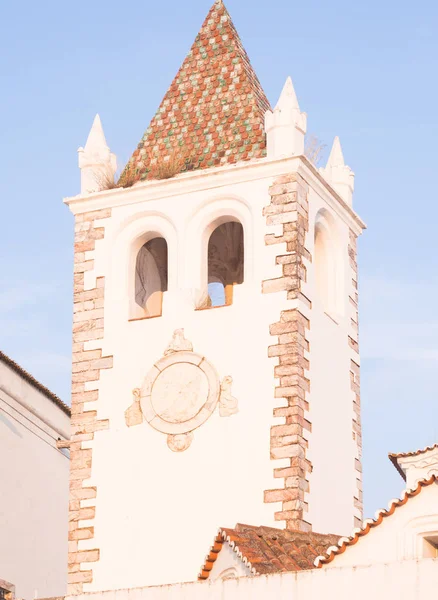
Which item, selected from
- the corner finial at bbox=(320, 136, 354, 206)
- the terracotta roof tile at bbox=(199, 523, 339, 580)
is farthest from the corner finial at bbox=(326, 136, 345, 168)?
the terracotta roof tile at bbox=(199, 523, 339, 580)

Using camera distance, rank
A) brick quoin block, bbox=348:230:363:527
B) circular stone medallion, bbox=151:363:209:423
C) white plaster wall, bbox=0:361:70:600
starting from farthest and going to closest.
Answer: white plaster wall, bbox=0:361:70:600 < brick quoin block, bbox=348:230:363:527 < circular stone medallion, bbox=151:363:209:423

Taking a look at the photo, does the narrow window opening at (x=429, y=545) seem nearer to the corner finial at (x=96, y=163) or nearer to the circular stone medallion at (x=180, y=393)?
the circular stone medallion at (x=180, y=393)

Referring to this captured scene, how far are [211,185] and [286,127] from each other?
1.65 meters

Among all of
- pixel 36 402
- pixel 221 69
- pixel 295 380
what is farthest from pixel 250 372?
pixel 36 402

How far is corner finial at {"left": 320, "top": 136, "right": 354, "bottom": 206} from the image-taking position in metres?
32.7

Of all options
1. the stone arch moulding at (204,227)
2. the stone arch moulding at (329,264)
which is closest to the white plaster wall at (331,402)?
the stone arch moulding at (329,264)

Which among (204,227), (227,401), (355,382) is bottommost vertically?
(227,401)

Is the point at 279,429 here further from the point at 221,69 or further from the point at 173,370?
the point at 221,69

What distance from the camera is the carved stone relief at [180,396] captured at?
29469 mm

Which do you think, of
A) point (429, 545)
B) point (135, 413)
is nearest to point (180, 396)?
point (135, 413)

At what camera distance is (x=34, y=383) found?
1458 inches

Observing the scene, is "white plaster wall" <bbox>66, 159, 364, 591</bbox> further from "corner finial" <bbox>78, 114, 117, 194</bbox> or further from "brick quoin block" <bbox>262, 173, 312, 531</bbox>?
"corner finial" <bbox>78, 114, 117, 194</bbox>

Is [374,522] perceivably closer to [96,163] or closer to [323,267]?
[323,267]

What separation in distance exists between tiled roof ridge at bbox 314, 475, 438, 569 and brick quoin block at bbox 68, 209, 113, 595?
6243 mm
